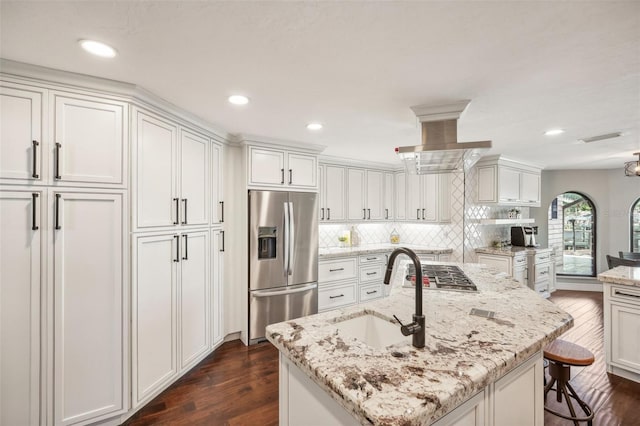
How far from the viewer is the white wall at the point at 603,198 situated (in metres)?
5.34

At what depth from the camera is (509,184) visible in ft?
14.8

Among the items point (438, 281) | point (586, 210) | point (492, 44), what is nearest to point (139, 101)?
point (492, 44)

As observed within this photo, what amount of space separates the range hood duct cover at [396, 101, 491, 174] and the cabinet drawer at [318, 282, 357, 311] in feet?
7.34

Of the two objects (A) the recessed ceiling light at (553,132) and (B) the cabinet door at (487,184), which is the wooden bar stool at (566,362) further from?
(B) the cabinet door at (487,184)

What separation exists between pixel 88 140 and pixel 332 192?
10.1 feet

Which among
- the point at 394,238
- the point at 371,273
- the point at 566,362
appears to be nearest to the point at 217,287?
the point at 371,273

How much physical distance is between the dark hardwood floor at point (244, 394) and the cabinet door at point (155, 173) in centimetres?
142

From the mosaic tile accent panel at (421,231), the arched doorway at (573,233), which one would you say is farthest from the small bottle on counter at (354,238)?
the arched doorway at (573,233)

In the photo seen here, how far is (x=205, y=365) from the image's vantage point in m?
2.75

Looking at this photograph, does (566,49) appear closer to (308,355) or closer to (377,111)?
(377,111)

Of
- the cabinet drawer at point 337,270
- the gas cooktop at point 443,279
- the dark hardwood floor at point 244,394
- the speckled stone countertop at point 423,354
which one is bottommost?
the dark hardwood floor at point 244,394

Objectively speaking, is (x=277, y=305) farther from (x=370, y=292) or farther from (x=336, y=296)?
(x=370, y=292)

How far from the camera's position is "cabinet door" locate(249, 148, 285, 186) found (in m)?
3.20

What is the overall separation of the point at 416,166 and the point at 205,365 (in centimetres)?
282
